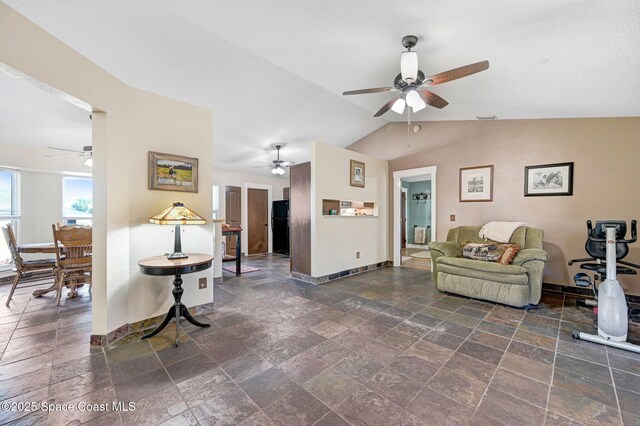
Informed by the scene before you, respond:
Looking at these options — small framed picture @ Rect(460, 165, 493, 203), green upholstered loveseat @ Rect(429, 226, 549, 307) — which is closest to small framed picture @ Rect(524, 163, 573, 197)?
small framed picture @ Rect(460, 165, 493, 203)

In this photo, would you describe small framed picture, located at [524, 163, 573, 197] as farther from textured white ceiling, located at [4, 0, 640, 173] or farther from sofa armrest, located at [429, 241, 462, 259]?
sofa armrest, located at [429, 241, 462, 259]

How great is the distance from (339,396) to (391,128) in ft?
17.7

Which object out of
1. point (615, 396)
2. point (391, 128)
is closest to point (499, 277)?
point (615, 396)

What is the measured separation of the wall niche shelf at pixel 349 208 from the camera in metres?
4.73

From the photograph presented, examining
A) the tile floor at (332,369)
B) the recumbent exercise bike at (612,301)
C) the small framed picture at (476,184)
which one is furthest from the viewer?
the small framed picture at (476,184)

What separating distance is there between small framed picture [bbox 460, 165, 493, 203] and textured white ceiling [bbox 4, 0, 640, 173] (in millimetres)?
988

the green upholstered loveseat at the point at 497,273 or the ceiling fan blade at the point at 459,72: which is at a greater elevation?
the ceiling fan blade at the point at 459,72

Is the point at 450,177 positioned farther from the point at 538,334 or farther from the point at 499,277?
the point at 538,334

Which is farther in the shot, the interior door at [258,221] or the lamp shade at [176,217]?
the interior door at [258,221]

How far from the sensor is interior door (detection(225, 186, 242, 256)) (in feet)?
23.1

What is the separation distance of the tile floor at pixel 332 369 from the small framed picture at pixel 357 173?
259cm

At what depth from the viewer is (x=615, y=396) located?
168 cm

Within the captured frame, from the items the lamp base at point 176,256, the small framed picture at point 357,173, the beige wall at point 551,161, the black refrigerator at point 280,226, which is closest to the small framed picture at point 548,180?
the beige wall at point 551,161

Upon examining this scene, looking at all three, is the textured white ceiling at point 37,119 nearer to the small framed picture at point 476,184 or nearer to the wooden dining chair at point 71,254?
the wooden dining chair at point 71,254
